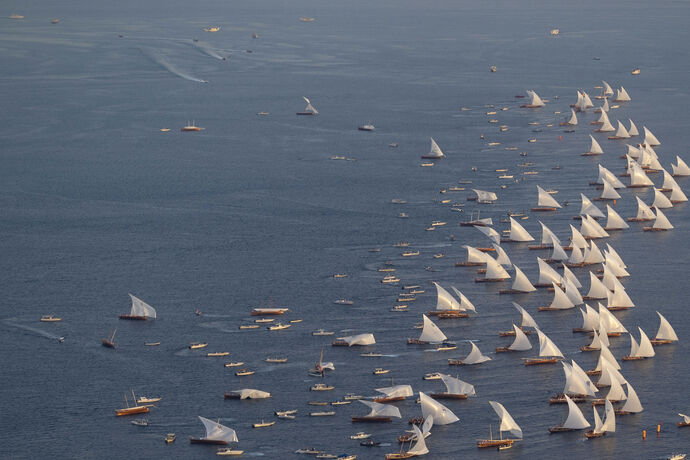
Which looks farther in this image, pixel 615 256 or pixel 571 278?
pixel 615 256

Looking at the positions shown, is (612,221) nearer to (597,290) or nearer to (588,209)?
A: (588,209)

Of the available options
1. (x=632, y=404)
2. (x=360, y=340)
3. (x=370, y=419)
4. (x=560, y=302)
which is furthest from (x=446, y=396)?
(x=560, y=302)

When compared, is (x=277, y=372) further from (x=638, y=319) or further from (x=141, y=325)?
(x=638, y=319)

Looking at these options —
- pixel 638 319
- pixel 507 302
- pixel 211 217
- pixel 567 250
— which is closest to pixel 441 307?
pixel 507 302

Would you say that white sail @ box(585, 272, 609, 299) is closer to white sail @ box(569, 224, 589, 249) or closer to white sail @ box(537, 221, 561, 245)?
white sail @ box(569, 224, 589, 249)

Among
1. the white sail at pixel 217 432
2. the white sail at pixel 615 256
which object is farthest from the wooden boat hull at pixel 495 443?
the white sail at pixel 615 256
